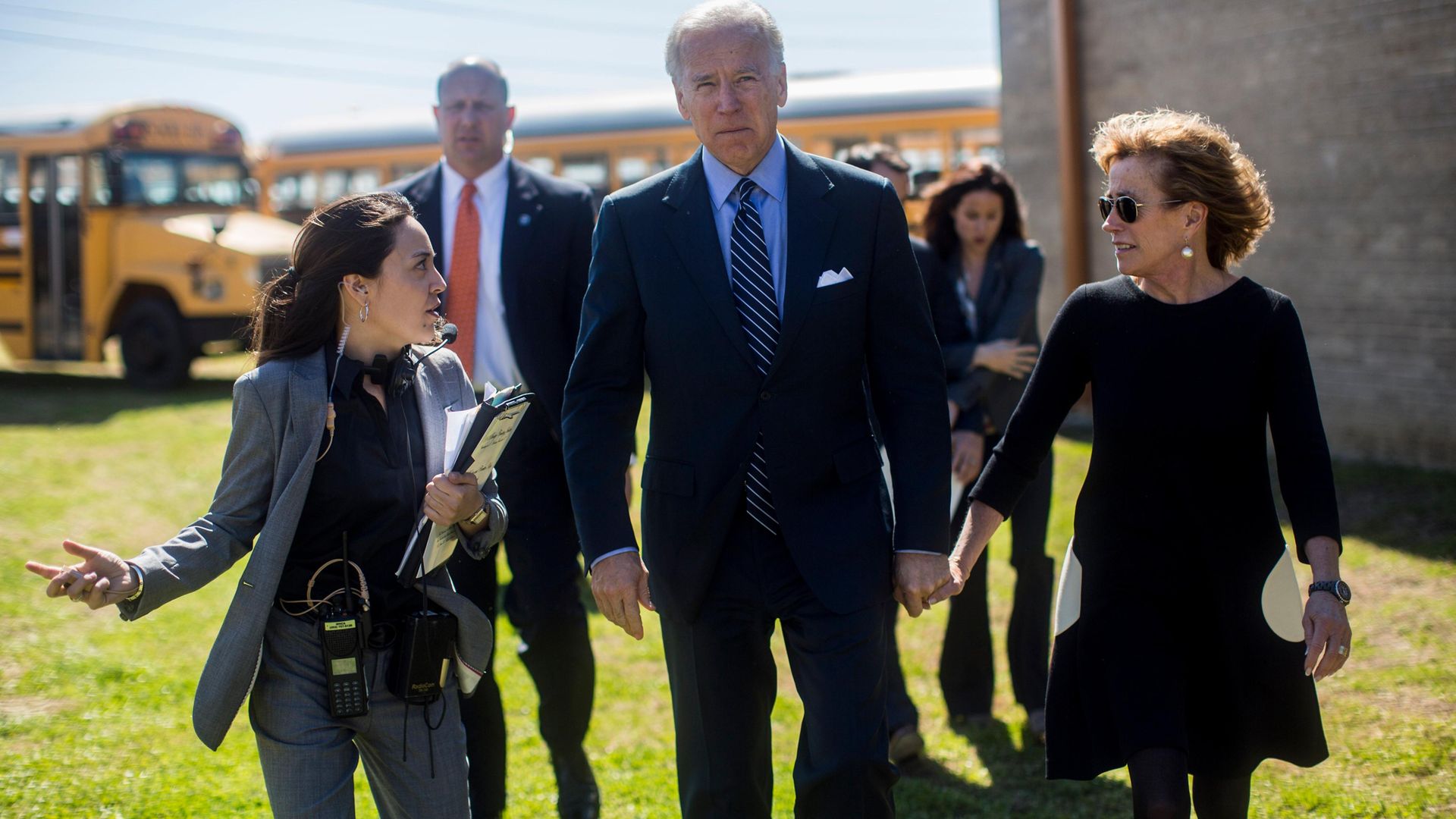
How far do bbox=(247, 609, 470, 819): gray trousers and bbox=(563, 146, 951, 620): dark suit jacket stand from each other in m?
0.58

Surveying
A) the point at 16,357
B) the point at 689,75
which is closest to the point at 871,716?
the point at 689,75

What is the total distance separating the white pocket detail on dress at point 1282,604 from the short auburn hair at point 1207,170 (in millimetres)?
751

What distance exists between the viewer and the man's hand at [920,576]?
304cm

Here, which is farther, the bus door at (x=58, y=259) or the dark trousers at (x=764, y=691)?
the bus door at (x=58, y=259)

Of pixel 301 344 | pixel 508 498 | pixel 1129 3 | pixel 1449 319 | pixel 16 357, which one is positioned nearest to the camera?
pixel 301 344

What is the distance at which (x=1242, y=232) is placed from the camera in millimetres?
3273

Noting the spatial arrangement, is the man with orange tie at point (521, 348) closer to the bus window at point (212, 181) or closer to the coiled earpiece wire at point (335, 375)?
the coiled earpiece wire at point (335, 375)

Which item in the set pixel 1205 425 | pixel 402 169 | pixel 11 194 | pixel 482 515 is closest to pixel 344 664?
pixel 482 515

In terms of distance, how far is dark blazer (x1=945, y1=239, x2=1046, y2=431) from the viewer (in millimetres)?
5281

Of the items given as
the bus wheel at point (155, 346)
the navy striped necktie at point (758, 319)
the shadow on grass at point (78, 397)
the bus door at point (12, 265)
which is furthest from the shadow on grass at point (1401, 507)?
the bus door at point (12, 265)

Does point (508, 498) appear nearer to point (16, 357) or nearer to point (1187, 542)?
point (1187, 542)

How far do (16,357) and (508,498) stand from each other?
15.3 m

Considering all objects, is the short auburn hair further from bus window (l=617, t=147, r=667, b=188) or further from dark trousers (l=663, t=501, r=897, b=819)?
bus window (l=617, t=147, r=667, b=188)

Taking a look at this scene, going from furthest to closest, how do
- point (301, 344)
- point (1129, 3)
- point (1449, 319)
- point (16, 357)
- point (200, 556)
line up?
point (16, 357)
point (1129, 3)
point (1449, 319)
point (301, 344)
point (200, 556)
